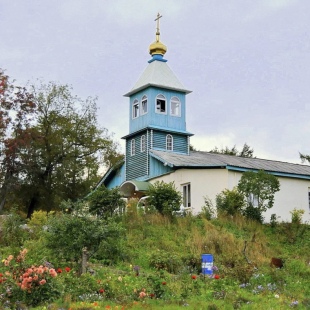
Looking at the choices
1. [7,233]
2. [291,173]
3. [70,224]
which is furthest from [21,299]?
[291,173]

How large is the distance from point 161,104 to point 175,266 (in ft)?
59.4

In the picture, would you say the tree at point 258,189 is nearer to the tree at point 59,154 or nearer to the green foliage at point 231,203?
the green foliage at point 231,203

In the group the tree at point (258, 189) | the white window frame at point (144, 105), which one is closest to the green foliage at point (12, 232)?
the tree at point (258, 189)

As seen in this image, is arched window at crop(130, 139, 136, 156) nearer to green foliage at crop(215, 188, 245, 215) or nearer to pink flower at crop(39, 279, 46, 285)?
green foliage at crop(215, 188, 245, 215)

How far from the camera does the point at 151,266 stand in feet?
52.4

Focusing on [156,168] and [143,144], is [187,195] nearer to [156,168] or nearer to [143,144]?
[156,168]

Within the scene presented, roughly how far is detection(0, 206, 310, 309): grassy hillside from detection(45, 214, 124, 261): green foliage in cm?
6

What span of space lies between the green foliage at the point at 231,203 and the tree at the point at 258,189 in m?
Result: 0.27

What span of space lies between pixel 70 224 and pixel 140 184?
51.3 feet

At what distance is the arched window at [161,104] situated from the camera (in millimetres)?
32781

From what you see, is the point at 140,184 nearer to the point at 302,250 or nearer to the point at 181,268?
the point at 302,250

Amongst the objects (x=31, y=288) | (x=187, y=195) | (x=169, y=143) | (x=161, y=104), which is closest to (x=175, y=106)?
(x=161, y=104)

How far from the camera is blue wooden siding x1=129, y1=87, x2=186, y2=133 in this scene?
32375 mm

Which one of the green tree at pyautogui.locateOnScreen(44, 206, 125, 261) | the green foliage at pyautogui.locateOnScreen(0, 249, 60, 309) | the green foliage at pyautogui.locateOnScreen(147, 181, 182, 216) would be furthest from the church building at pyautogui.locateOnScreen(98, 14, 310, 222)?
the green foliage at pyautogui.locateOnScreen(0, 249, 60, 309)
